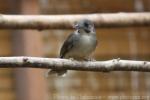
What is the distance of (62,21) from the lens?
12.9 ft

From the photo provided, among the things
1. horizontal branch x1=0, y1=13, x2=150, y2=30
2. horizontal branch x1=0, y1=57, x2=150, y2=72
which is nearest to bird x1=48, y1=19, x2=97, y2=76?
horizontal branch x1=0, y1=13, x2=150, y2=30

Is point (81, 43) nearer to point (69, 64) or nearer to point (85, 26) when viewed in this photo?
point (85, 26)

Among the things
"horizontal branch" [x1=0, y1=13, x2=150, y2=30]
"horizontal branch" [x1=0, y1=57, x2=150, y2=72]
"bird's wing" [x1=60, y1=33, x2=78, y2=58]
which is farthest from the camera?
"horizontal branch" [x1=0, y1=13, x2=150, y2=30]

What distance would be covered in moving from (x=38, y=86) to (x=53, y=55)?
135 centimetres

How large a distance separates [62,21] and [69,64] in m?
1.04

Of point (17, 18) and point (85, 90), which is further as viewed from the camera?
point (85, 90)

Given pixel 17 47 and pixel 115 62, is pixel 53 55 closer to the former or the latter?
pixel 17 47

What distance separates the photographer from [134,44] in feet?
18.7

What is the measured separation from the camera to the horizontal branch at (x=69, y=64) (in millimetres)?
2814

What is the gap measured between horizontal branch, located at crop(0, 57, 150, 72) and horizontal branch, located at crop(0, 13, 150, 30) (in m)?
0.93

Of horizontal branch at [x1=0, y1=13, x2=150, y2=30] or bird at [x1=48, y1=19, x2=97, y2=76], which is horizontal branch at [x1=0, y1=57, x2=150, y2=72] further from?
horizontal branch at [x1=0, y1=13, x2=150, y2=30]

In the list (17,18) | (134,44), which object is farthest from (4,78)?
(17,18)

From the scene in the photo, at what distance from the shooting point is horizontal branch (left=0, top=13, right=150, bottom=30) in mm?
3828

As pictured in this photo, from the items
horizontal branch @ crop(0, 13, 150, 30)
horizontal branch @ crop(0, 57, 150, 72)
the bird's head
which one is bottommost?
horizontal branch @ crop(0, 57, 150, 72)
